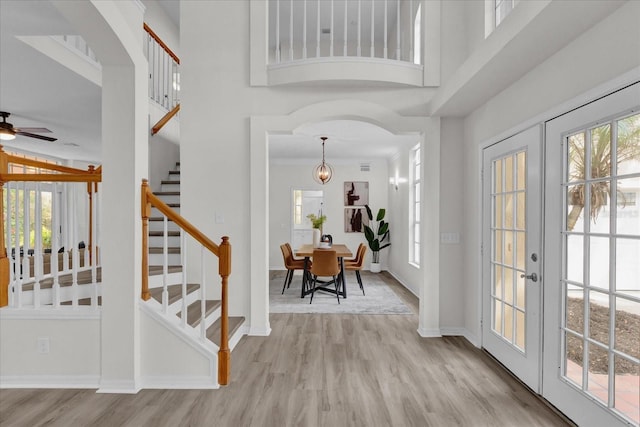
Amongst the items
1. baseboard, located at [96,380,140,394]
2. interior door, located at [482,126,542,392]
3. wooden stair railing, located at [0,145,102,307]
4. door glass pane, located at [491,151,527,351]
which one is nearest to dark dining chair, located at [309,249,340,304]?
interior door, located at [482,126,542,392]

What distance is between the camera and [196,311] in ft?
11.6

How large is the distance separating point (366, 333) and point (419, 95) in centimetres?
264

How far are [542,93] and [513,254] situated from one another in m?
1.25

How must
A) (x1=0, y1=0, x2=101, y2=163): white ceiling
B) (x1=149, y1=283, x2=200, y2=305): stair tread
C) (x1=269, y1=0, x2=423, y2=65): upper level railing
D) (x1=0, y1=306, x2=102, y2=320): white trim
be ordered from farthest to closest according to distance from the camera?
1. (x1=269, y1=0, x2=423, y2=65): upper level railing
2. (x1=149, y1=283, x2=200, y2=305): stair tread
3. (x1=0, y1=306, x2=102, y2=320): white trim
4. (x1=0, y1=0, x2=101, y2=163): white ceiling

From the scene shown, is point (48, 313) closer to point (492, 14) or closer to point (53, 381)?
point (53, 381)

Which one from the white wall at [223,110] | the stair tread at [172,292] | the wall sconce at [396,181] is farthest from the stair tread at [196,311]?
the wall sconce at [396,181]

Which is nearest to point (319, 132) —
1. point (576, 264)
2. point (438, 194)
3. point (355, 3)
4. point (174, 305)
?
point (355, 3)

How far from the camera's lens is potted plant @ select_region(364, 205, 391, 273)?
8445 millimetres

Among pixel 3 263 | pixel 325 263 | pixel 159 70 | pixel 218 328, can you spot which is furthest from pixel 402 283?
pixel 3 263

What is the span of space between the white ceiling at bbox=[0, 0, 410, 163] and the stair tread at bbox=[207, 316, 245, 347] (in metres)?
2.12

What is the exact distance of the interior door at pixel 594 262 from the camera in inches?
75.6

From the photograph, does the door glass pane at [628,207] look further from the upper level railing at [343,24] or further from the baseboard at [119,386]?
the upper level railing at [343,24]

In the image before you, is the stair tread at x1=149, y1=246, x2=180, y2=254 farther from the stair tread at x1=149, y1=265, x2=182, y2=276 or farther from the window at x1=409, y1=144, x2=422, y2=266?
the window at x1=409, y1=144, x2=422, y2=266

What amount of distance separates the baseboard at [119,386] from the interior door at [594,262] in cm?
289
